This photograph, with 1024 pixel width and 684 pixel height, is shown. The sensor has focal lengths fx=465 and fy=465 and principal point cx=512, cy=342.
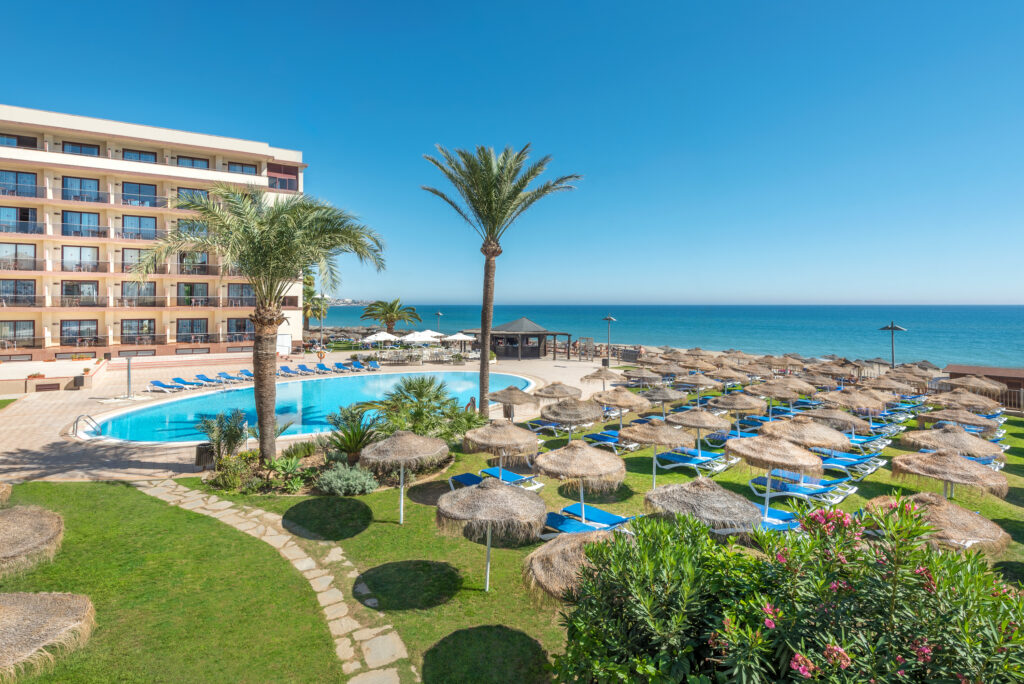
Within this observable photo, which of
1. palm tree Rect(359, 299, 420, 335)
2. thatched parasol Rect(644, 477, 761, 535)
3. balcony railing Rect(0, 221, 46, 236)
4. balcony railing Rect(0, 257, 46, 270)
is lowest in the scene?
thatched parasol Rect(644, 477, 761, 535)

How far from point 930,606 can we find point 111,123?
4420 centimetres

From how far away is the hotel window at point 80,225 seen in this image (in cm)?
3011

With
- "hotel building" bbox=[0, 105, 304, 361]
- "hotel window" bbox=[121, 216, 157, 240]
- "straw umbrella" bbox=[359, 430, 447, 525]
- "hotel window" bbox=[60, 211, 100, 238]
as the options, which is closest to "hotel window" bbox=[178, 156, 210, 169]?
"hotel building" bbox=[0, 105, 304, 361]

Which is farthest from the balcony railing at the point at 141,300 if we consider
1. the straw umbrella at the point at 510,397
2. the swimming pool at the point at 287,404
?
the straw umbrella at the point at 510,397

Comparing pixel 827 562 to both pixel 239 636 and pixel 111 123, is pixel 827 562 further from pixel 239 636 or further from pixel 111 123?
pixel 111 123

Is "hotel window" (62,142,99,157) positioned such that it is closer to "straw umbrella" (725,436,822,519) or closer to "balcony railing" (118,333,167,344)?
"balcony railing" (118,333,167,344)

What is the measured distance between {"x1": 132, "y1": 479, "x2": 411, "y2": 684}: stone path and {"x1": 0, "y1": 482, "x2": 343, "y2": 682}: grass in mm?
161

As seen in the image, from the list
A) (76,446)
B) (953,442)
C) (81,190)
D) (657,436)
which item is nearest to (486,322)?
(657,436)

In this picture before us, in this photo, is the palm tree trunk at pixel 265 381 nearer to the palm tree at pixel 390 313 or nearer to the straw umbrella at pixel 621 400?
the straw umbrella at pixel 621 400

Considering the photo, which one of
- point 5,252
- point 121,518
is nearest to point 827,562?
point 121,518

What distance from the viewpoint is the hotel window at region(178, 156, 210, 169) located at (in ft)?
110

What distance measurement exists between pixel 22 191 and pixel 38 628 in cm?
3802

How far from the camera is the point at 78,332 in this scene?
1199 inches

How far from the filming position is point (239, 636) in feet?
19.1
